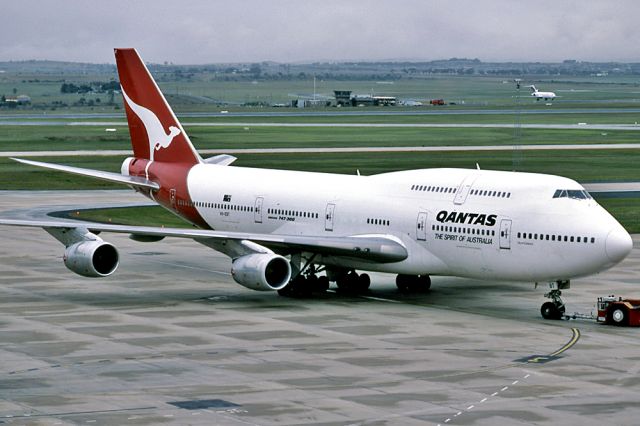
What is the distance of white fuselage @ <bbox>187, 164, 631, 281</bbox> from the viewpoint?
46.3 metres

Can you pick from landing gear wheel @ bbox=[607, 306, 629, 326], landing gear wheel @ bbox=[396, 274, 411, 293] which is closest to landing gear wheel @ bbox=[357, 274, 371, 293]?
landing gear wheel @ bbox=[396, 274, 411, 293]

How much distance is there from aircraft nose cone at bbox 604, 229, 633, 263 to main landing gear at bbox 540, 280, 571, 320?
7.67 ft

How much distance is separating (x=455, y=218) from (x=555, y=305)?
4.77 metres

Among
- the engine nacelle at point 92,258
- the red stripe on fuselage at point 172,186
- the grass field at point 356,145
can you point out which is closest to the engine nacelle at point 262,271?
the engine nacelle at point 92,258

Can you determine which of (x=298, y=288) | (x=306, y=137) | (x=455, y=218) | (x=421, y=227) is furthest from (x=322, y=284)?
(x=306, y=137)

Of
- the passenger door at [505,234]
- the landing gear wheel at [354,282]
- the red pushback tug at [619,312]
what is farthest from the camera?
the landing gear wheel at [354,282]

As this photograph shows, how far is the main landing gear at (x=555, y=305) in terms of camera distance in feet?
155

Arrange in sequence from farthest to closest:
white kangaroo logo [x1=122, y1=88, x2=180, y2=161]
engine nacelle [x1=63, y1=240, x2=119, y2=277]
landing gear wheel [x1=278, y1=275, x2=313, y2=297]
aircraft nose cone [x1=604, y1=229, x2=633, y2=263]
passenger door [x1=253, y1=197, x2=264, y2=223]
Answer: white kangaroo logo [x1=122, y1=88, x2=180, y2=161], passenger door [x1=253, y1=197, x2=264, y2=223], landing gear wheel [x1=278, y1=275, x2=313, y2=297], engine nacelle [x1=63, y1=240, x2=119, y2=277], aircraft nose cone [x1=604, y1=229, x2=633, y2=263]

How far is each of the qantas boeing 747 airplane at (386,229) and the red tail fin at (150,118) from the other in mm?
1900

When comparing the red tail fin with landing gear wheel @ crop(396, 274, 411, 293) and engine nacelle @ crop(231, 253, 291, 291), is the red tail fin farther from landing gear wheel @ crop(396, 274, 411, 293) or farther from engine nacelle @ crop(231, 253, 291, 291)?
engine nacelle @ crop(231, 253, 291, 291)

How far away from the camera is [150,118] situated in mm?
62312

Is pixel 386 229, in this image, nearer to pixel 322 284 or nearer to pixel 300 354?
pixel 322 284

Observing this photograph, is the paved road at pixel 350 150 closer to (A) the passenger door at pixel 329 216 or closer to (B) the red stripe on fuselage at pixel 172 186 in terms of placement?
(B) the red stripe on fuselage at pixel 172 186

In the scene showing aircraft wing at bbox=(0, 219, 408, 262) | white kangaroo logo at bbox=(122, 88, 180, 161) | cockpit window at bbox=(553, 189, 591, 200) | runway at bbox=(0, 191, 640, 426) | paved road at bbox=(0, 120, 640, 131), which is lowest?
runway at bbox=(0, 191, 640, 426)
